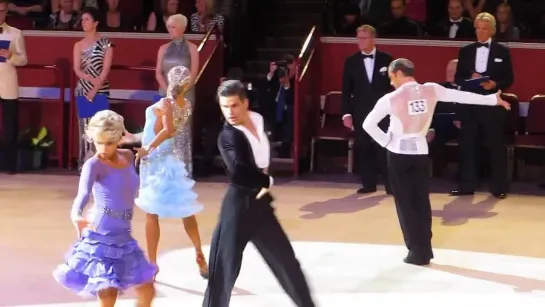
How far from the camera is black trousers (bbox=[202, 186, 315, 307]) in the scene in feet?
16.8

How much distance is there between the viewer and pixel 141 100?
39.7 ft

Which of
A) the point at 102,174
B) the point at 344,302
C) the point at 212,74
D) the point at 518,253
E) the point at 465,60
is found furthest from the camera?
the point at 212,74

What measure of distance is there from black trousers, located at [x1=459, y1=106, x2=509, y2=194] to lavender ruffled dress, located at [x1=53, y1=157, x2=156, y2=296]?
19.1 ft

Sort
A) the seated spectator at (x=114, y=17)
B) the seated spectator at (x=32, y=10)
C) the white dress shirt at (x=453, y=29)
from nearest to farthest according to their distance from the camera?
the white dress shirt at (x=453, y=29)
the seated spectator at (x=114, y=17)
the seated spectator at (x=32, y=10)

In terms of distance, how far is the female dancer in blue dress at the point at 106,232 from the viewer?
191 inches

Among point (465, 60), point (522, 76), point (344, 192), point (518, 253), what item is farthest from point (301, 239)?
point (522, 76)

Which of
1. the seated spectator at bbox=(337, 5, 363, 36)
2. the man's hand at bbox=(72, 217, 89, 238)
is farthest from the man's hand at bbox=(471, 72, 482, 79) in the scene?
the man's hand at bbox=(72, 217, 89, 238)

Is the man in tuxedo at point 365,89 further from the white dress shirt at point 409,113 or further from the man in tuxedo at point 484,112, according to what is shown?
the white dress shirt at point 409,113

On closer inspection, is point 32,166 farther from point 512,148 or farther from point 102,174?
point 102,174

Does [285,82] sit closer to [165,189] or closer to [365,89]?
[365,89]

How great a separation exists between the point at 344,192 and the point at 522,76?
110 inches

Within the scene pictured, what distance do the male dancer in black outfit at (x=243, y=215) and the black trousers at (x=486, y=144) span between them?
5.33 metres

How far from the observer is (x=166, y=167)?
646 cm

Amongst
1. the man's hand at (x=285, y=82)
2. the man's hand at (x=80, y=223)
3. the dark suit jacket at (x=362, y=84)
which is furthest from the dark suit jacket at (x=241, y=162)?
the man's hand at (x=285, y=82)
